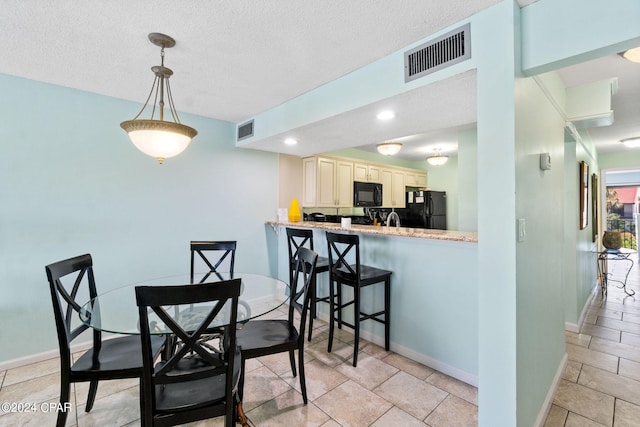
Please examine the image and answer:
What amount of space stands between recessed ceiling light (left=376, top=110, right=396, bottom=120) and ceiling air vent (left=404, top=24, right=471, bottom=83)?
1.42 ft

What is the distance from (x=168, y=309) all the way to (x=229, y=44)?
1.84 metres

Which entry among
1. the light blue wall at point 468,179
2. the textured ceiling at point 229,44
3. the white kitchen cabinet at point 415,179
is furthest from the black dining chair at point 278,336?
the white kitchen cabinet at point 415,179

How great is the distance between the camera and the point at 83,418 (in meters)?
1.85

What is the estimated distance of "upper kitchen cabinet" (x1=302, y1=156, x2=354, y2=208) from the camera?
177 inches

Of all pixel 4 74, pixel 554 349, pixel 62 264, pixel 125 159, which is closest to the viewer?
pixel 62 264

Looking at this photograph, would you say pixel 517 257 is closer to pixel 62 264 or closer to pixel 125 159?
pixel 62 264

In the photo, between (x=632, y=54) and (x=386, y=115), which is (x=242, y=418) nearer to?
(x=386, y=115)

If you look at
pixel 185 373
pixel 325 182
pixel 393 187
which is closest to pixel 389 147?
pixel 325 182

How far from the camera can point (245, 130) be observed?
3590 mm

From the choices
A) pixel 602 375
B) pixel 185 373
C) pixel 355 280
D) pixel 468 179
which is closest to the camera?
pixel 185 373

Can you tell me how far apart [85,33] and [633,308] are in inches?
246

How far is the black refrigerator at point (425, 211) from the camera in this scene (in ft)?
17.6

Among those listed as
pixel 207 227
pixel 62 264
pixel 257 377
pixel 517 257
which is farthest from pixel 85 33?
pixel 517 257

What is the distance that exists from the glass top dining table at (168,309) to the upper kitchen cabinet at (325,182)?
2113 mm
